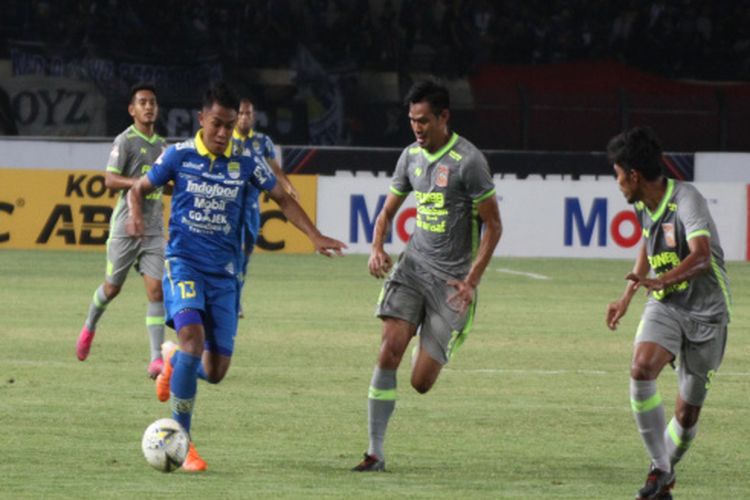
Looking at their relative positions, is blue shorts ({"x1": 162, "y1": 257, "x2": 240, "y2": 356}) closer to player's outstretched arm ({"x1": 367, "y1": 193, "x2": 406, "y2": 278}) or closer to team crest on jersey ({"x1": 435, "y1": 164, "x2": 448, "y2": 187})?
player's outstretched arm ({"x1": 367, "y1": 193, "x2": 406, "y2": 278})

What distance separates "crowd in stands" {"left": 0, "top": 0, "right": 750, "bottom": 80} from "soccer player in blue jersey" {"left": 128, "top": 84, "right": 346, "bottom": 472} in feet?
70.6

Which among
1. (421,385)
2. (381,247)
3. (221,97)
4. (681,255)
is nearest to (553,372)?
(421,385)

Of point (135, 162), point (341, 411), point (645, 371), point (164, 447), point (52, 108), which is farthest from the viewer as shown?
point (52, 108)

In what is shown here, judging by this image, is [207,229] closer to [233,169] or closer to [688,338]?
[233,169]

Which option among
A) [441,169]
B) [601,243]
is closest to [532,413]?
[441,169]

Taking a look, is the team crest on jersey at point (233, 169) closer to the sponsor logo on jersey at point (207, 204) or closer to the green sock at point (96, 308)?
the sponsor logo on jersey at point (207, 204)

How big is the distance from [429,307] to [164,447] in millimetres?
1704

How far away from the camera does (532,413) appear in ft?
35.3

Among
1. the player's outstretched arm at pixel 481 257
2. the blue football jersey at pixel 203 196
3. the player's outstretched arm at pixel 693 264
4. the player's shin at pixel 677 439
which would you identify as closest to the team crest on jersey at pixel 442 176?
the player's outstretched arm at pixel 481 257

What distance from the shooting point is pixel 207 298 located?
865cm

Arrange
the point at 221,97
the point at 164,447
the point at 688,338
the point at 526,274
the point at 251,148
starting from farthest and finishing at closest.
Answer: the point at 526,274
the point at 251,148
the point at 221,97
the point at 164,447
the point at 688,338

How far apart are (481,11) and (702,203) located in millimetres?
26071

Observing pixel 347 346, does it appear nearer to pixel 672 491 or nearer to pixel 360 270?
pixel 672 491

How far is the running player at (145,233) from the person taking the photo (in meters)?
12.4
